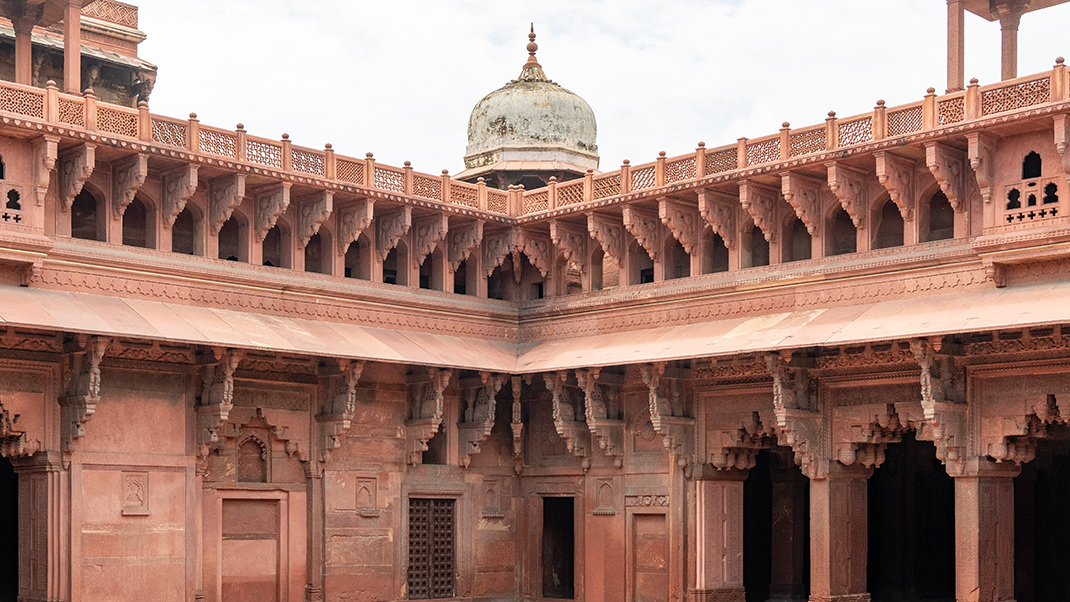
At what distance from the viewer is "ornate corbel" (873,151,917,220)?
1655 centimetres

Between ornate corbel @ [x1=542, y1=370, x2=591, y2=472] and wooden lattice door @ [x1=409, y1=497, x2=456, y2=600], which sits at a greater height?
ornate corbel @ [x1=542, y1=370, x2=591, y2=472]

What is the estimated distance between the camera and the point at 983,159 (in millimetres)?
15828

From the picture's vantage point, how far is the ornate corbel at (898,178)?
54.3ft

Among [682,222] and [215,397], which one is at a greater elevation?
[682,222]

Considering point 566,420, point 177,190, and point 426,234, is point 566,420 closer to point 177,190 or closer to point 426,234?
point 426,234

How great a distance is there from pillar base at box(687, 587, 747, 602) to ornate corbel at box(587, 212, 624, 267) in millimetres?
4623

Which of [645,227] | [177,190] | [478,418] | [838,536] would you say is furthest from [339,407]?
[838,536]

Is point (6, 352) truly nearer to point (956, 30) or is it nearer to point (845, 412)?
point (845, 412)

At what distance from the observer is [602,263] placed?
68.5 feet

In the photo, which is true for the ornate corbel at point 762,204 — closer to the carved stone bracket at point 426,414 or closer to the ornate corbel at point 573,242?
the ornate corbel at point 573,242

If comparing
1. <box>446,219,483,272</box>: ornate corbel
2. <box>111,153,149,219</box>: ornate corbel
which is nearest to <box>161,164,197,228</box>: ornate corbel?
<box>111,153,149,219</box>: ornate corbel

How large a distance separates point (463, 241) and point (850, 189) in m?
5.91

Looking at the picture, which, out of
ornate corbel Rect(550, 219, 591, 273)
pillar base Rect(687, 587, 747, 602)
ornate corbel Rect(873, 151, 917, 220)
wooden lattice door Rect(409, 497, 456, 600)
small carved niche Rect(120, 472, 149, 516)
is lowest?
pillar base Rect(687, 587, 747, 602)

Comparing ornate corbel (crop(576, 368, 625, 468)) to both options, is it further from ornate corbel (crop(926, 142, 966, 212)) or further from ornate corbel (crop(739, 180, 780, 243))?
ornate corbel (crop(926, 142, 966, 212))
